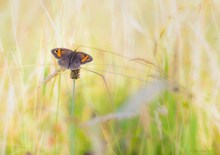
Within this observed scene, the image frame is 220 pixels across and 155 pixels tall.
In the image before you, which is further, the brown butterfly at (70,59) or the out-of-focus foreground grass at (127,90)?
the out-of-focus foreground grass at (127,90)

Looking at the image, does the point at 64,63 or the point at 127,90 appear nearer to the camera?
the point at 64,63

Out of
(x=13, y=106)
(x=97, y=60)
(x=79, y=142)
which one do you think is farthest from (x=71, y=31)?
(x=97, y=60)

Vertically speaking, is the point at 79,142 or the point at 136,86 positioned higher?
the point at 136,86

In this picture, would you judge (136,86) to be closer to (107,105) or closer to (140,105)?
(107,105)

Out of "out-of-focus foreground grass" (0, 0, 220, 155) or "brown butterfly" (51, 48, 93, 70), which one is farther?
"out-of-focus foreground grass" (0, 0, 220, 155)

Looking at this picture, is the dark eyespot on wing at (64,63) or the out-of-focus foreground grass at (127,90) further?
the out-of-focus foreground grass at (127,90)

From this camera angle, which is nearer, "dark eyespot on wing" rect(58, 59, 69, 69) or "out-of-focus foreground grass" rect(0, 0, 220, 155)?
"dark eyespot on wing" rect(58, 59, 69, 69)

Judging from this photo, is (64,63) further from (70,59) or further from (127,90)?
(127,90)

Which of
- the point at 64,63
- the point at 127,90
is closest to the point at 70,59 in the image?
the point at 64,63
